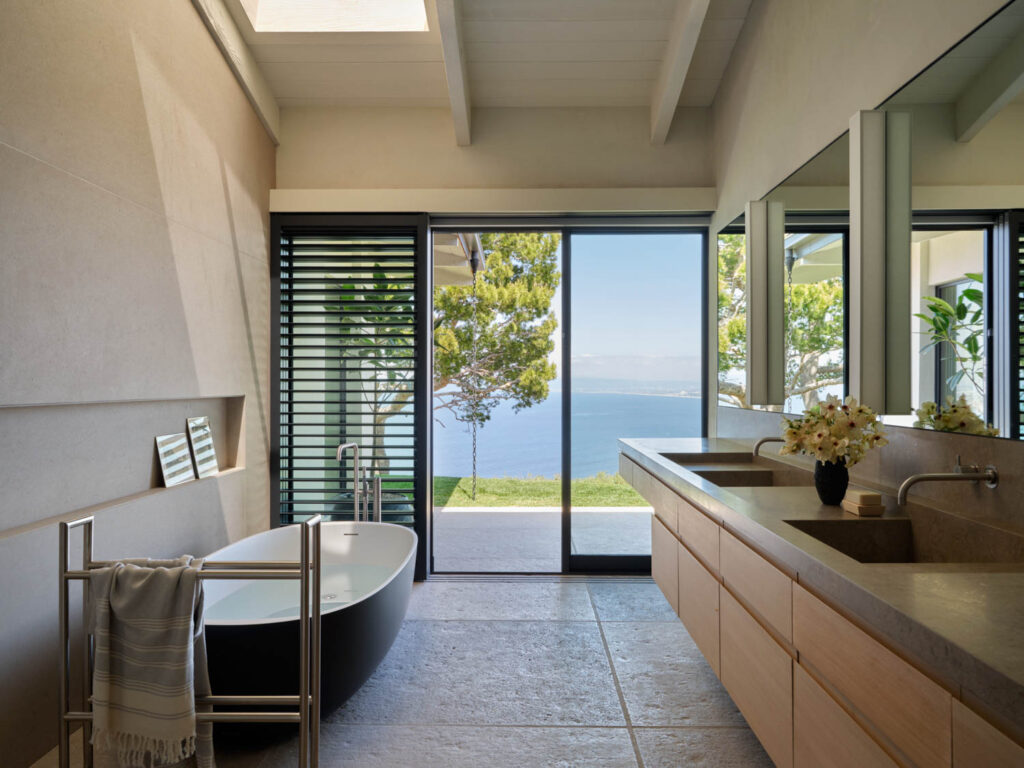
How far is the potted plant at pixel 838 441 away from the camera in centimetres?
191

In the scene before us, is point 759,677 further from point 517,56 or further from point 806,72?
point 517,56

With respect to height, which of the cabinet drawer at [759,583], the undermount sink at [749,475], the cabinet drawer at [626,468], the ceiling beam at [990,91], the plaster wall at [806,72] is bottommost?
the cabinet drawer at [759,583]

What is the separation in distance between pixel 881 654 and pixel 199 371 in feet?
9.99

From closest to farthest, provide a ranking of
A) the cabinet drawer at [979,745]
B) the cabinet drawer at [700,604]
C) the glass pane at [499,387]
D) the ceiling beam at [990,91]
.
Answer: the cabinet drawer at [979,745] → the ceiling beam at [990,91] → the cabinet drawer at [700,604] → the glass pane at [499,387]

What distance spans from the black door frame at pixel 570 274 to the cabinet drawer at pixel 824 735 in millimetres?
2617

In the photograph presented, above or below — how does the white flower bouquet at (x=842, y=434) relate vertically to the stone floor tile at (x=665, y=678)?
above

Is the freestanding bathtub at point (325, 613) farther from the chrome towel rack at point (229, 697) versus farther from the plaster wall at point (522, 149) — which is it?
the plaster wall at point (522, 149)

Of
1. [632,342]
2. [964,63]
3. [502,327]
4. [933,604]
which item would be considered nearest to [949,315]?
[964,63]

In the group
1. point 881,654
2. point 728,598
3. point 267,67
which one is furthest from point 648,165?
point 881,654

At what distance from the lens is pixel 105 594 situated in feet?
5.32

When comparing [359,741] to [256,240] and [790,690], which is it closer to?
[790,690]

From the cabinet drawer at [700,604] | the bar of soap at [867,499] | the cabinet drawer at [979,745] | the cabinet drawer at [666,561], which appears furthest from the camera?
the cabinet drawer at [666,561]

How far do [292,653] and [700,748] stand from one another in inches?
57.2

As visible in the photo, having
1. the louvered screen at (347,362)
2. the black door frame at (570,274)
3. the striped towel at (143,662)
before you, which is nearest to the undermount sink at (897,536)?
the striped towel at (143,662)
